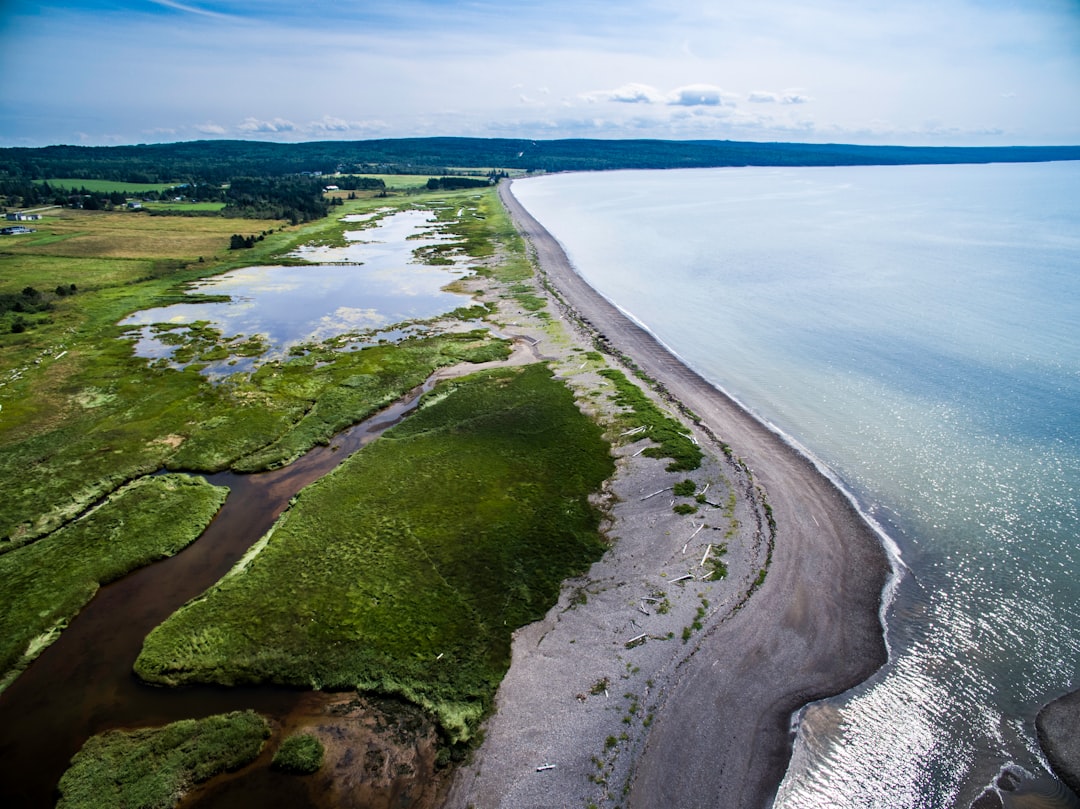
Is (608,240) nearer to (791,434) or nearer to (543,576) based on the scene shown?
(791,434)

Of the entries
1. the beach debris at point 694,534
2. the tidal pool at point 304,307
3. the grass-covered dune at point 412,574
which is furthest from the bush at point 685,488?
the tidal pool at point 304,307

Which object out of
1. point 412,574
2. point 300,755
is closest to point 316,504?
point 412,574

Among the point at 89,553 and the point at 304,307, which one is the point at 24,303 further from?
the point at 89,553

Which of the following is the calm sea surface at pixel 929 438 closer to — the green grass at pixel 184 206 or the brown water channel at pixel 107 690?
the brown water channel at pixel 107 690

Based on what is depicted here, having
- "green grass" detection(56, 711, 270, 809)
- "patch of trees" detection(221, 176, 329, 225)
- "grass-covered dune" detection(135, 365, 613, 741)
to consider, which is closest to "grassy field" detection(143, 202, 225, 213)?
"patch of trees" detection(221, 176, 329, 225)

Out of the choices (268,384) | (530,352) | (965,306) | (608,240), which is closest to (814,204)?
(608,240)
